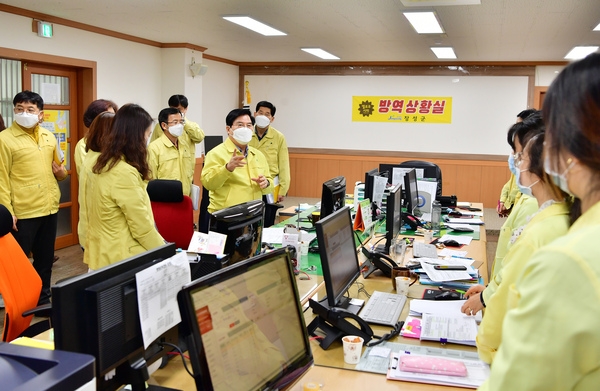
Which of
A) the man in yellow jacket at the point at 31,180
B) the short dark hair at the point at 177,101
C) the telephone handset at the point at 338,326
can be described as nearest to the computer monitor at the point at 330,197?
the telephone handset at the point at 338,326

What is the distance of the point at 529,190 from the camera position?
8.05 feet

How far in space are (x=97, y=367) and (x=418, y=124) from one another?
370 inches

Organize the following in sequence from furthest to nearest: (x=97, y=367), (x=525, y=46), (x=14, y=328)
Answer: (x=525, y=46) < (x=14, y=328) < (x=97, y=367)

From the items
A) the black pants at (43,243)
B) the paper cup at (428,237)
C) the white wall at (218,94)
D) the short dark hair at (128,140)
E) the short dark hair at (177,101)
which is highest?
the white wall at (218,94)

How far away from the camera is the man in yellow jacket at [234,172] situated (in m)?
4.43

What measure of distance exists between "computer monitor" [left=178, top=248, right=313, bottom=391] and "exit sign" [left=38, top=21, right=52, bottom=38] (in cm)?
534

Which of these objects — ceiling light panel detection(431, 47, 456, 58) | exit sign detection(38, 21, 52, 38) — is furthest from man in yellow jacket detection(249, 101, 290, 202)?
ceiling light panel detection(431, 47, 456, 58)

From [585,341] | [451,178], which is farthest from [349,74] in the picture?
[585,341]

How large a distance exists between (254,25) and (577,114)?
5973 mm

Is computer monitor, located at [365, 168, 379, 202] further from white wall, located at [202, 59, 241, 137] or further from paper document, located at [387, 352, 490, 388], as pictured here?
white wall, located at [202, 59, 241, 137]

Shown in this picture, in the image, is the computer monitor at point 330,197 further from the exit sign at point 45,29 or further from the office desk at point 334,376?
the exit sign at point 45,29

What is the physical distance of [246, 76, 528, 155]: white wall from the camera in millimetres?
10070

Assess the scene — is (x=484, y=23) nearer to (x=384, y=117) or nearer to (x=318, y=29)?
(x=318, y=29)

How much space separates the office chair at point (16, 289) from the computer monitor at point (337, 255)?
4.61 feet
